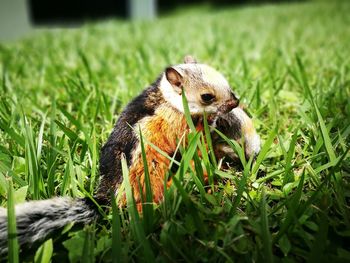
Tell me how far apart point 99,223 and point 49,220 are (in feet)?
0.60

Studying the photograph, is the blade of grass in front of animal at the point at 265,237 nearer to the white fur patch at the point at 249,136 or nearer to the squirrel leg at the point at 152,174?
the squirrel leg at the point at 152,174

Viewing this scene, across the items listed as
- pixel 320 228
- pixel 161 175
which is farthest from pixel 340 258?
pixel 161 175

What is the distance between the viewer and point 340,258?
39.6 inches

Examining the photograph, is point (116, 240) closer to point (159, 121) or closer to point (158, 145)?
point (158, 145)

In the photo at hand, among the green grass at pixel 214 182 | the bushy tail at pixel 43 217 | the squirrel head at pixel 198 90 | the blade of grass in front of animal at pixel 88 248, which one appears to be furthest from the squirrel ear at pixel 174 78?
the blade of grass in front of animal at pixel 88 248

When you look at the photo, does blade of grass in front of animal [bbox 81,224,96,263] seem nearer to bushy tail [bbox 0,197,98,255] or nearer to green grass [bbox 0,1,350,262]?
green grass [bbox 0,1,350,262]

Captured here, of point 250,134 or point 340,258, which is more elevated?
point 250,134

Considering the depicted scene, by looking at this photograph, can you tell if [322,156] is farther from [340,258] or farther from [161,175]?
[161,175]

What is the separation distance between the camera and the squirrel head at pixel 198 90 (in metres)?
1.70

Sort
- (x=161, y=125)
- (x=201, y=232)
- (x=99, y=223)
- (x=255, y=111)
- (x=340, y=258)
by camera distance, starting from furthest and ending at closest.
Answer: (x=255, y=111)
(x=161, y=125)
(x=99, y=223)
(x=201, y=232)
(x=340, y=258)

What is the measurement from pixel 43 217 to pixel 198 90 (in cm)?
95

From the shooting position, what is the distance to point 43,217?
45.2 inches

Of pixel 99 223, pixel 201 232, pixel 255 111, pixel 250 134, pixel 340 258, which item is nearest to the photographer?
pixel 340 258

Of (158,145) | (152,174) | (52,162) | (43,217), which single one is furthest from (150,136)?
(43,217)
